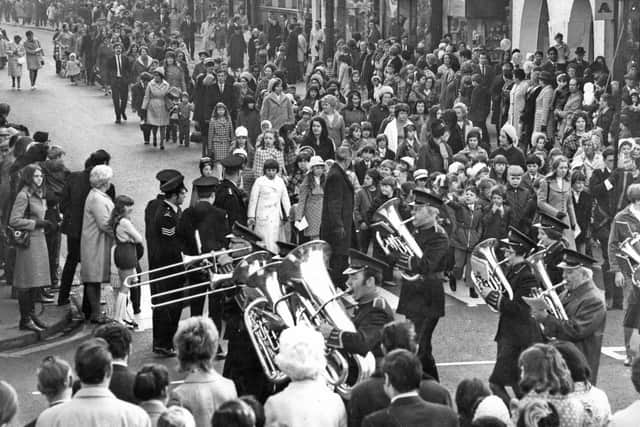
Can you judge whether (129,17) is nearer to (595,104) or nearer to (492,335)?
(595,104)

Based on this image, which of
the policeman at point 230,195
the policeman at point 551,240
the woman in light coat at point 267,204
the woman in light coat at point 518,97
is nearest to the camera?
the policeman at point 551,240

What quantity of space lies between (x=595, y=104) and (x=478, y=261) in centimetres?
1116

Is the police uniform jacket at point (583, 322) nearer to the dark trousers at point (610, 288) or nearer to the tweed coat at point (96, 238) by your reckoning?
the dark trousers at point (610, 288)

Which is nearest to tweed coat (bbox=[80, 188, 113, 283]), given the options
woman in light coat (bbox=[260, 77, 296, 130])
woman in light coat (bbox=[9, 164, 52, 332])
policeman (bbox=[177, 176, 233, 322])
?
woman in light coat (bbox=[9, 164, 52, 332])

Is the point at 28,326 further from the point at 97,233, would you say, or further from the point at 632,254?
the point at 632,254

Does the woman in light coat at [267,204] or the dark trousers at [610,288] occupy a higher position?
the woman in light coat at [267,204]

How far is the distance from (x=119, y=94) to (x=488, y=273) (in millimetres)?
20759

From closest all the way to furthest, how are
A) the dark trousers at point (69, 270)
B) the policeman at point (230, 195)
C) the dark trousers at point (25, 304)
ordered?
the dark trousers at point (25, 304) → the policeman at point (230, 195) → the dark trousers at point (69, 270)

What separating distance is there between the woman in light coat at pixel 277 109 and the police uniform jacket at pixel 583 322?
42.8 ft

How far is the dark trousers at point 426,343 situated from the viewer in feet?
39.4

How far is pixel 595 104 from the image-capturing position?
22.4 metres

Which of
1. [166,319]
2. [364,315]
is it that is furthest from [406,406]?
[166,319]

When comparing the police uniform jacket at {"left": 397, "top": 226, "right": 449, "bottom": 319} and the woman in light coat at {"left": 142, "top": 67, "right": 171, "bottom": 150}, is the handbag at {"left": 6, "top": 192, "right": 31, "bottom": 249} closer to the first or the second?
the police uniform jacket at {"left": 397, "top": 226, "right": 449, "bottom": 319}

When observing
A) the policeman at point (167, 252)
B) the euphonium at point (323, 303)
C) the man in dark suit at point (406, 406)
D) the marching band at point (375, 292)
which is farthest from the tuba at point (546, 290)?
the policeman at point (167, 252)
